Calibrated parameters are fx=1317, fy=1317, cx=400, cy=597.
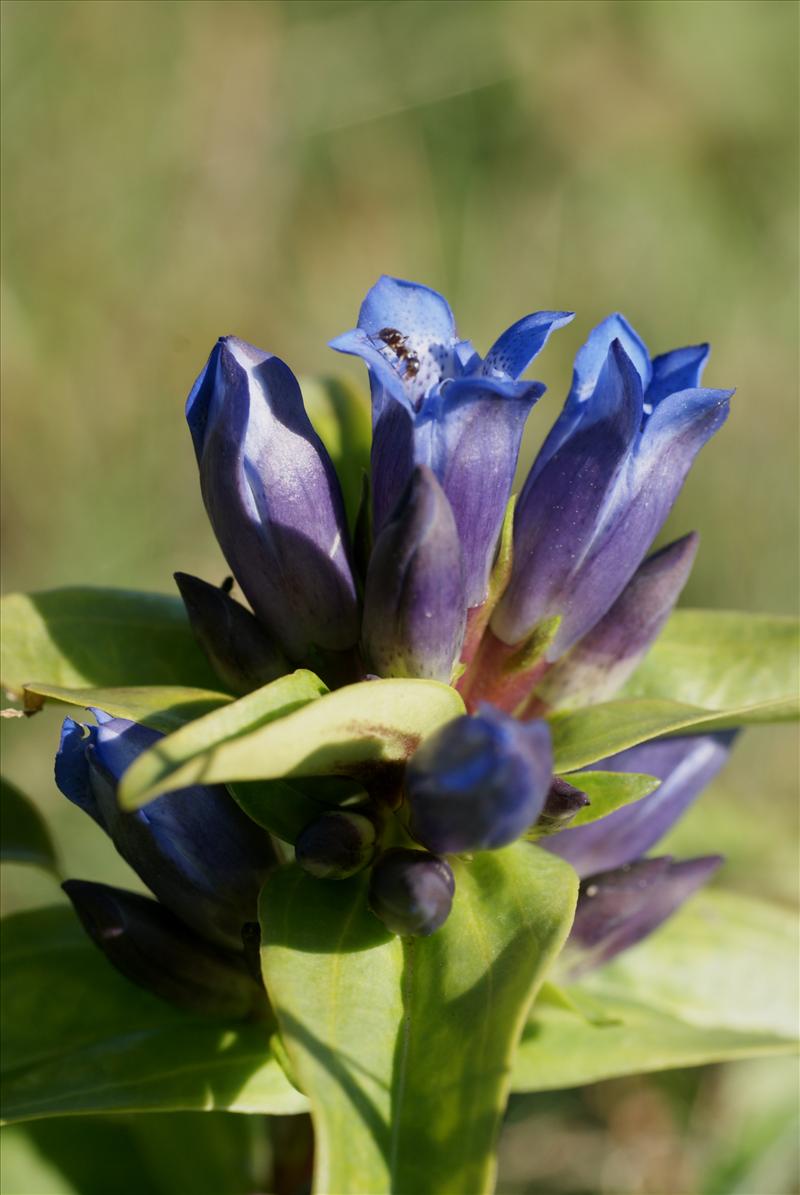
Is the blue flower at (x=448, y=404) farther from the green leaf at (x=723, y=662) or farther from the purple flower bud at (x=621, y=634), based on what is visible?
the green leaf at (x=723, y=662)

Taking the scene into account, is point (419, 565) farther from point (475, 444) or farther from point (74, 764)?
point (74, 764)

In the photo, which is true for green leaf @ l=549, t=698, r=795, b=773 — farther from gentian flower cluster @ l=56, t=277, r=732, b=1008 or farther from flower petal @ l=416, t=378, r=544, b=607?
flower petal @ l=416, t=378, r=544, b=607

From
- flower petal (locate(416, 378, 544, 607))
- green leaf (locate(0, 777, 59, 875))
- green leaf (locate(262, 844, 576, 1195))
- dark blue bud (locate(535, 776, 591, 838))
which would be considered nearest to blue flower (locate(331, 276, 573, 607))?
flower petal (locate(416, 378, 544, 607))

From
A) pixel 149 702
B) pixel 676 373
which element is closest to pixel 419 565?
pixel 149 702

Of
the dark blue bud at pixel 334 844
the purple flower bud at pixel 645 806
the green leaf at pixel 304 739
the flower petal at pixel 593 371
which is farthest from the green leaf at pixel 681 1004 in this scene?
the flower petal at pixel 593 371

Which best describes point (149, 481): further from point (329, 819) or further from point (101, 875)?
point (329, 819)
